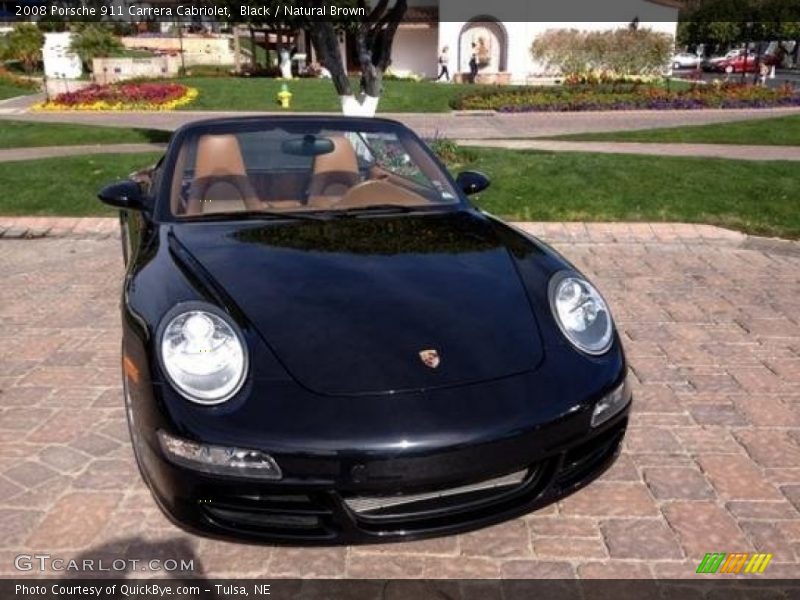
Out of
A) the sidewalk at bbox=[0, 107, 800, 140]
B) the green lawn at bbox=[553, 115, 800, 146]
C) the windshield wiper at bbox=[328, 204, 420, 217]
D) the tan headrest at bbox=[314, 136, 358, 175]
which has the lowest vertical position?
the sidewalk at bbox=[0, 107, 800, 140]

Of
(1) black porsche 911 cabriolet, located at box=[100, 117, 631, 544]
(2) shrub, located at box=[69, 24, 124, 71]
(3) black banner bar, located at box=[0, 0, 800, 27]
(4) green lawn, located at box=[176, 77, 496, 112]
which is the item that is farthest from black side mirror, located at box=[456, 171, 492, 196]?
(2) shrub, located at box=[69, 24, 124, 71]

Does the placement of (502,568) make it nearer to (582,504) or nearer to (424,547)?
(424,547)

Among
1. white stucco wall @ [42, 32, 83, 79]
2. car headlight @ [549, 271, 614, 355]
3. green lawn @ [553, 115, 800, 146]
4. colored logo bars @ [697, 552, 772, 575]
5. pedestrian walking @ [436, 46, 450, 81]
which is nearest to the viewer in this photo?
colored logo bars @ [697, 552, 772, 575]

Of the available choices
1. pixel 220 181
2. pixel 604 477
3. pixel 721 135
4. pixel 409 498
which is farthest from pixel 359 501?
pixel 721 135

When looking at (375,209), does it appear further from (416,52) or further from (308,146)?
(416,52)

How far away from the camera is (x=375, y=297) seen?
2836mm

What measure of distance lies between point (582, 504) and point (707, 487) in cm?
56

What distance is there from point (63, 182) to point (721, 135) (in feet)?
36.4

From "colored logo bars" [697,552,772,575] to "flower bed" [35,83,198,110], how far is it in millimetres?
20501

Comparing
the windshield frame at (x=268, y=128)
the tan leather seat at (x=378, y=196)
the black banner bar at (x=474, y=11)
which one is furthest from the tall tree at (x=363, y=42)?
the tan leather seat at (x=378, y=196)

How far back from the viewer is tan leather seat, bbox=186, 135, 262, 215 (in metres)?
3.69

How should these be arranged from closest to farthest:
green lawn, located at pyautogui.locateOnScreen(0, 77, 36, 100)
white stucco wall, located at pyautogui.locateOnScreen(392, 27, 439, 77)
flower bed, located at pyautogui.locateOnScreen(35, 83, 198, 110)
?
flower bed, located at pyautogui.locateOnScreen(35, 83, 198, 110) < green lawn, located at pyautogui.locateOnScreen(0, 77, 36, 100) < white stucco wall, located at pyautogui.locateOnScreen(392, 27, 439, 77)

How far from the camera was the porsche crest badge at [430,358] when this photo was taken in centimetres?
251

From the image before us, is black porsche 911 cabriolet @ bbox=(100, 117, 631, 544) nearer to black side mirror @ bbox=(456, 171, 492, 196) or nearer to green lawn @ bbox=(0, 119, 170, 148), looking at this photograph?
black side mirror @ bbox=(456, 171, 492, 196)
